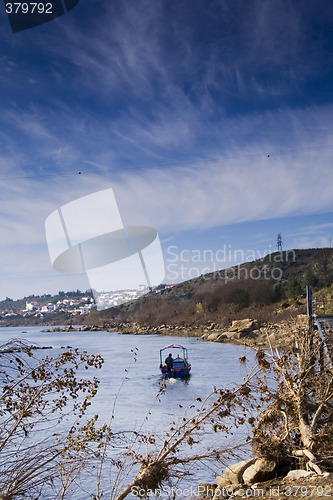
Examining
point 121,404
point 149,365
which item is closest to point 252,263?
point 149,365

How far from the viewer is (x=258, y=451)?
7.38 metres

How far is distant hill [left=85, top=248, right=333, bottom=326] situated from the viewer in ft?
175

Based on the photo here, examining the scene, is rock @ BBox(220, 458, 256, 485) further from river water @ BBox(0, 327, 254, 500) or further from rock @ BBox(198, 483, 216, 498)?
river water @ BBox(0, 327, 254, 500)

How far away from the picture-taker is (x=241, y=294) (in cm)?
6219

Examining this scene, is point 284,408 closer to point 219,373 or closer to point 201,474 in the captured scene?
point 201,474

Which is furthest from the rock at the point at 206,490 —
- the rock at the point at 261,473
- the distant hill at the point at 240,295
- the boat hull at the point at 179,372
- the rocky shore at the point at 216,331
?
the distant hill at the point at 240,295

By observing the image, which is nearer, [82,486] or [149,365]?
[82,486]

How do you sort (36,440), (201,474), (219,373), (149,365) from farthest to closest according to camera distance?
1. (149,365)
2. (219,373)
3. (36,440)
4. (201,474)

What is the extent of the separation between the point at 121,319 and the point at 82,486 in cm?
8339

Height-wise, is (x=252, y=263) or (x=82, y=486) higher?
(x=252, y=263)

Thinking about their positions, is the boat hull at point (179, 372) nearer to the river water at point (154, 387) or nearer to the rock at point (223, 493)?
the river water at point (154, 387)

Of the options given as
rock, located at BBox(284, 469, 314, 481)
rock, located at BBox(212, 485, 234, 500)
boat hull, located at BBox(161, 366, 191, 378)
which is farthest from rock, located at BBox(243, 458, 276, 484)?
boat hull, located at BBox(161, 366, 191, 378)

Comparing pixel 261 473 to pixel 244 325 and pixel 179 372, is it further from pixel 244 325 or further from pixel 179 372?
pixel 244 325

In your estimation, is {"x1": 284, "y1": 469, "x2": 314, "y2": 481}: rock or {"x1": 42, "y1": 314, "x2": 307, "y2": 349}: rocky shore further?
{"x1": 42, "y1": 314, "x2": 307, "y2": 349}: rocky shore
